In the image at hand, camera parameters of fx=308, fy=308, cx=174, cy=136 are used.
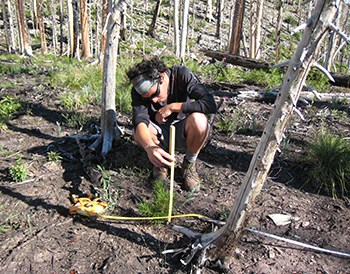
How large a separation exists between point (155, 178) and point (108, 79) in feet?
4.08

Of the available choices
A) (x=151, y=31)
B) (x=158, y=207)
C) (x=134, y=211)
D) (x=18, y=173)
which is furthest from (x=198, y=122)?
(x=151, y=31)

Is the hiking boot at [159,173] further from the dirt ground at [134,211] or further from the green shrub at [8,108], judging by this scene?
the green shrub at [8,108]

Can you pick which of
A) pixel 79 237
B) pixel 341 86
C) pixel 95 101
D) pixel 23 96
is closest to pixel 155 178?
pixel 79 237

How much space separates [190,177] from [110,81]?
142 centimetres

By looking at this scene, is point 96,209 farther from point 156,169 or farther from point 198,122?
point 198,122

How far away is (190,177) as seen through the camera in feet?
10.3

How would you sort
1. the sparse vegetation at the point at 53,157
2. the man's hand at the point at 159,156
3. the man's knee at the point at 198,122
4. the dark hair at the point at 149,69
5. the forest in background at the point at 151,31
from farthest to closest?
the forest in background at the point at 151,31 → the sparse vegetation at the point at 53,157 → the man's knee at the point at 198,122 → the dark hair at the point at 149,69 → the man's hand at the point at 159,156

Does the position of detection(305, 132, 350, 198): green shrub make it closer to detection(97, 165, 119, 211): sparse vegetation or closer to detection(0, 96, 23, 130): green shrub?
detection(97, 165, 119, 211): sparse vegetation

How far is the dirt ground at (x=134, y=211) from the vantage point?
7.63 ft

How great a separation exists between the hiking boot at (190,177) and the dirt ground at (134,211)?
9cm

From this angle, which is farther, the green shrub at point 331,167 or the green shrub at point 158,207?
the green shrub at point 331,167

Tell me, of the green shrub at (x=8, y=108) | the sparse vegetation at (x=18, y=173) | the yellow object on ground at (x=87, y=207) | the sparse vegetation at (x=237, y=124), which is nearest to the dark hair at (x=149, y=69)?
the yellow object on ground at (x=87, y=207)

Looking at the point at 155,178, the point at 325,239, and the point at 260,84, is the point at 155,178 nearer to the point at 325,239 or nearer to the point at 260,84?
the point at 325,239

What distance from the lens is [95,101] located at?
5.06 m
